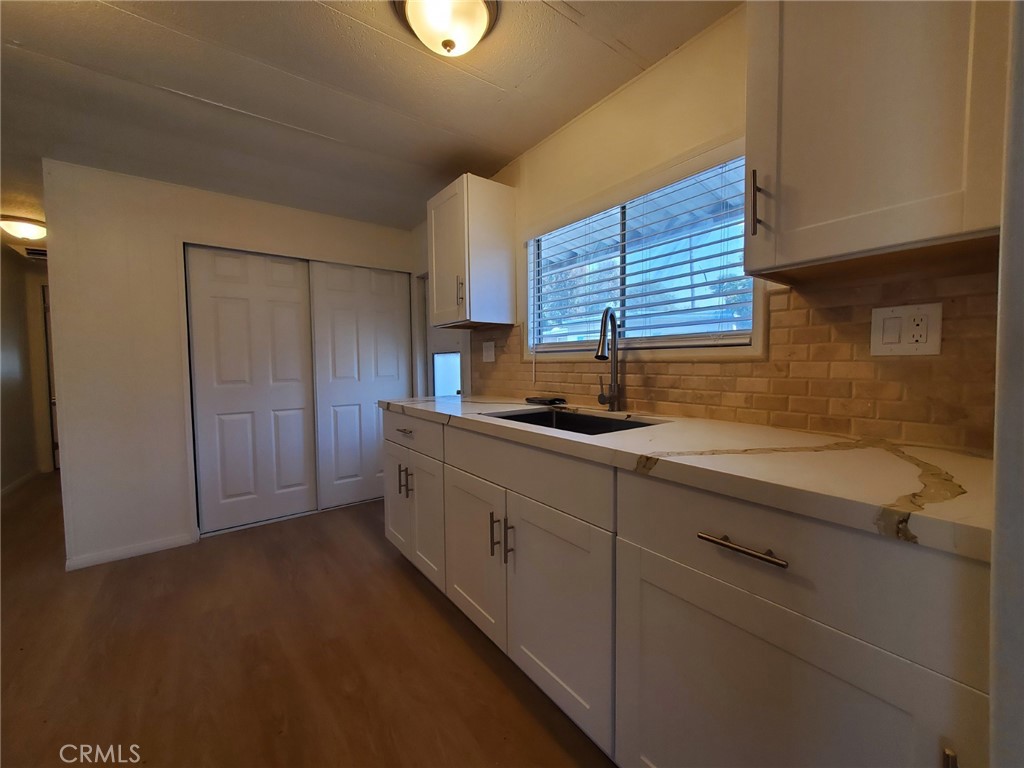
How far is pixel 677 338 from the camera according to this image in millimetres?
1579

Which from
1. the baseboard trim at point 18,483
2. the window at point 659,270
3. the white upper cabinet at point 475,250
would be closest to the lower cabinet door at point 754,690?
the window at point 659,270

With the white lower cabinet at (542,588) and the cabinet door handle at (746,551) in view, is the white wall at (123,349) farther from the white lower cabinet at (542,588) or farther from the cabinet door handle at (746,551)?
the cabinet door handle at (746,551)

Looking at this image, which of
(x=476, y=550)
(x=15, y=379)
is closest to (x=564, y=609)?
(x=476, y=550)

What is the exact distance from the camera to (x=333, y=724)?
1.28 metres

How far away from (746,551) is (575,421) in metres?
1.13

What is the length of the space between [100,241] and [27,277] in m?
3.11

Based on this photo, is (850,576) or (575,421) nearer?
(850,576)

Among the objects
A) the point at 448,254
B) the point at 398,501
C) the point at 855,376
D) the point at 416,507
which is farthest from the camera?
the point at 448,254

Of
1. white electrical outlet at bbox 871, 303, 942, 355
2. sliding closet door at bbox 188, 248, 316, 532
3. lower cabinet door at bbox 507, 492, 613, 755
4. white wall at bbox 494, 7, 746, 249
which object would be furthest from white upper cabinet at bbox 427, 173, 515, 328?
white electrical outlet at bbox 871, 303, 942, 355

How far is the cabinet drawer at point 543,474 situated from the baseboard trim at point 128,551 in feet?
7.26

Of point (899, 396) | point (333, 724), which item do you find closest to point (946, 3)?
point (899, 396)

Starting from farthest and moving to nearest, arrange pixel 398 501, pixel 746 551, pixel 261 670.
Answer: pixel 398 501 → pixel 261 670 → pixel 746 551

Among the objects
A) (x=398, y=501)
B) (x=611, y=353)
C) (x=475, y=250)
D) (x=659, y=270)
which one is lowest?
(x=398, y=501)

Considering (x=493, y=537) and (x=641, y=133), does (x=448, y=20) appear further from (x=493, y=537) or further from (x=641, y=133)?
(x=493, y=537)
